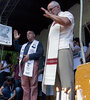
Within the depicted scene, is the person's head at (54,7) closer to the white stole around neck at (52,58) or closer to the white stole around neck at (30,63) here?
the white stole around neck at (52,58)

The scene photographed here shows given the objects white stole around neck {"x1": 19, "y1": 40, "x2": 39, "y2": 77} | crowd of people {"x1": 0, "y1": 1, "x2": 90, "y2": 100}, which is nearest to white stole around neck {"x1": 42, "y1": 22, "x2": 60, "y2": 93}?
crowd of people {"x1": 0, "y1": 1, "x2": 90, "y2": 100}

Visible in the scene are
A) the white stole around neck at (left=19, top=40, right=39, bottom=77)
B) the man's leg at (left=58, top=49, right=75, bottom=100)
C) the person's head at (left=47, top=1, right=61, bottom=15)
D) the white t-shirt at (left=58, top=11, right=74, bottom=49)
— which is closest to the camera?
the man's leg at (left=58, top=49, right=75, bottom=100)

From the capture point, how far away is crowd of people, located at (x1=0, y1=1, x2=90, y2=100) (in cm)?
250

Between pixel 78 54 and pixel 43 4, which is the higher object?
pixel 43 4

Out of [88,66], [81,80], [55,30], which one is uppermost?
[55,30]

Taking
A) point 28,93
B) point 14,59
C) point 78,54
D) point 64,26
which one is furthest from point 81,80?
point 14,59

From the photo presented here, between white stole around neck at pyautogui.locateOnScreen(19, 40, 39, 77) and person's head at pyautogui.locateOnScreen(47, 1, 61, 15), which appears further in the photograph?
white stole around neck at pyautogui.locateOnScreen(19, 40, 39, 77)

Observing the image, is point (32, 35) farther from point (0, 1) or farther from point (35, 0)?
point (35, 0)

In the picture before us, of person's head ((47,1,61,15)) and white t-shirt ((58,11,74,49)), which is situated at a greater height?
person's head ((47,1,61,15))

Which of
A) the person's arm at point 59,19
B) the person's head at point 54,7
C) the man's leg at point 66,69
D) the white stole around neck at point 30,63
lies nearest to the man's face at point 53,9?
the person's head at point 54,7

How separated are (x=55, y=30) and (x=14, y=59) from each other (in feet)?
23.9

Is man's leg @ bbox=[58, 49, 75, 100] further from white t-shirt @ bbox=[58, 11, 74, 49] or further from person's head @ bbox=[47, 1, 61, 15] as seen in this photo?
person's head @ bbox=[47, 1, 61, 15]

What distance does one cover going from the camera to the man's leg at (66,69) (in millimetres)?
2447

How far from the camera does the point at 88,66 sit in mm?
2230
